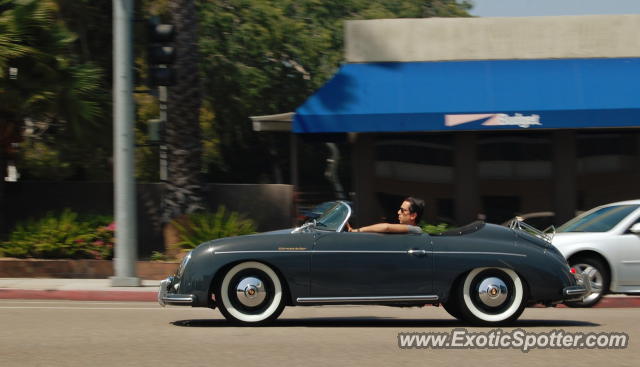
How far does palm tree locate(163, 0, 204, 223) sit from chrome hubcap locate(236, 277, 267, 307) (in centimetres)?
835

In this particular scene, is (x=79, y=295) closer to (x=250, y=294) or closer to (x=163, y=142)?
(x=163, y=142)

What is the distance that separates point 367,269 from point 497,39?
468 inches

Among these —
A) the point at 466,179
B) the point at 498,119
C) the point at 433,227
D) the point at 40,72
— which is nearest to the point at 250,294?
the point at 40,72

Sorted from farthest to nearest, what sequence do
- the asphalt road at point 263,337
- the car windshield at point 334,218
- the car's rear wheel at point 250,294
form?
the car windshield at point 334,218 → the car's rear wheel at point 250,294 → the asphalt road at point 263,337

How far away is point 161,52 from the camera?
14.2 metres

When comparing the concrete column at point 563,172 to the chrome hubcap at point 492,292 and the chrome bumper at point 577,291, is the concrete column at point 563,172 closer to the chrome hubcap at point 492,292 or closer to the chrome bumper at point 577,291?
the chrome bumper at point 577,291

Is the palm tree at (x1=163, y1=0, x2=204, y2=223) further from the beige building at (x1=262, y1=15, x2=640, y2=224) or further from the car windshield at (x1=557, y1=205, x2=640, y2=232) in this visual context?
the car windshield at (x1=557, y1=205, x2=640, y2=232)

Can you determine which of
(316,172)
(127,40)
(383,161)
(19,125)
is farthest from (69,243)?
(316,172)

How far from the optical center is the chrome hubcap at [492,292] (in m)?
10.0

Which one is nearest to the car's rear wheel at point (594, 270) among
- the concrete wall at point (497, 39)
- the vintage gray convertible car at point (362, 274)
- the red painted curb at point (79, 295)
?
the vintage gray convertible car at point (362, 274)

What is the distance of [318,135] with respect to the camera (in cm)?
2016

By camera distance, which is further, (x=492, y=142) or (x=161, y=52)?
(x=492, y=142)

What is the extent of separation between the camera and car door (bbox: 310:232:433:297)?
388 inches

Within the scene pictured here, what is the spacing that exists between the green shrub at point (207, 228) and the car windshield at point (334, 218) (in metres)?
7.26
